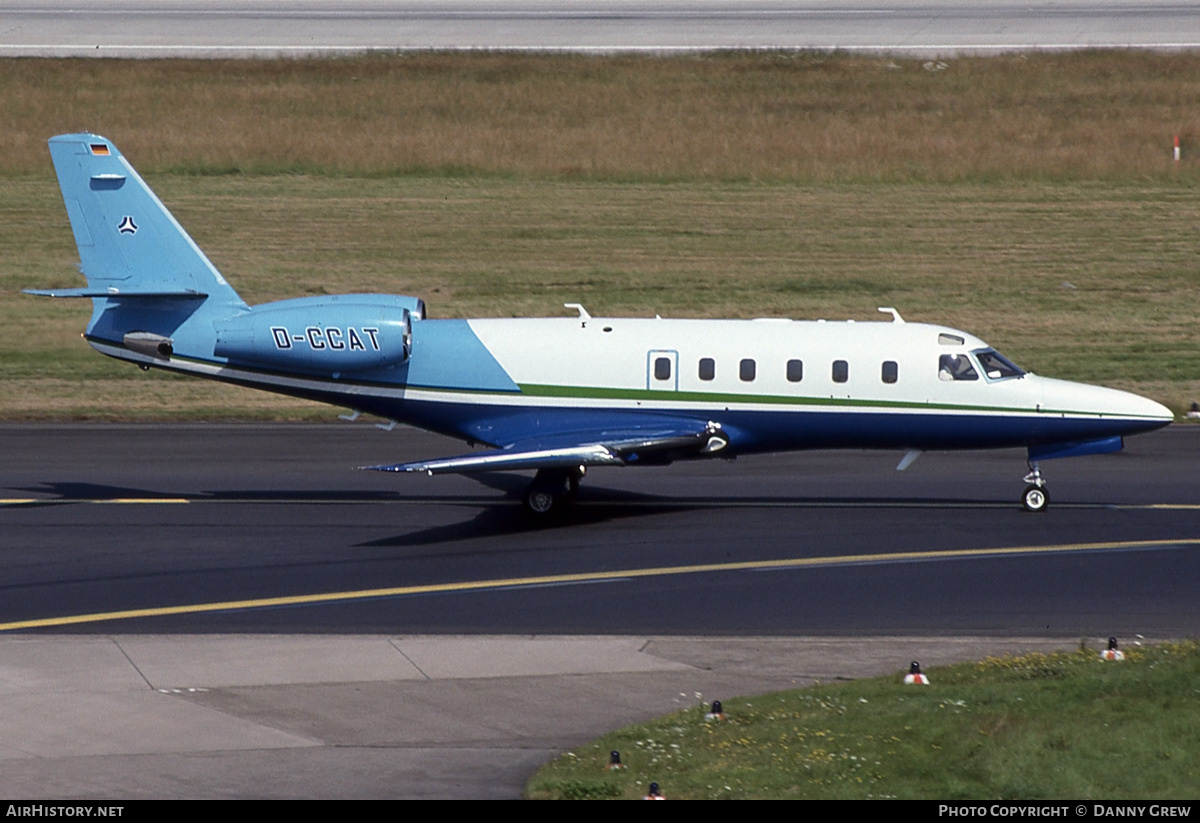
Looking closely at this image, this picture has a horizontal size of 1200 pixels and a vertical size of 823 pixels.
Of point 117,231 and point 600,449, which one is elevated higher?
point 117,231

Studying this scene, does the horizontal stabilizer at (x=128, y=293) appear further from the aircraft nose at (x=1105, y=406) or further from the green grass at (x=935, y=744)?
the aircraft nose at (x=1105, y=406)

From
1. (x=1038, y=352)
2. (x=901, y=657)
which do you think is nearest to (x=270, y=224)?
(x=1038, y=352)

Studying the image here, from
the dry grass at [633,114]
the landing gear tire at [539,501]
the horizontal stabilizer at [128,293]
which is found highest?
the dry grass at [633,114]

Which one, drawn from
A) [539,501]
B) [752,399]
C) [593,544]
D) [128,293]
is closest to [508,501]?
Result: [539,501]

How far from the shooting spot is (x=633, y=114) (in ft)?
203

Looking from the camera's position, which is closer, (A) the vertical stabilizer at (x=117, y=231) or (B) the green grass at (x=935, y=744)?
(B) the green grass at (x=935, y=744)

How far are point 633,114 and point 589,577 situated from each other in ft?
140

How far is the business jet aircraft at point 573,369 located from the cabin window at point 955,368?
22 mm

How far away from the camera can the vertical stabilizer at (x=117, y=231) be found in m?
24.9

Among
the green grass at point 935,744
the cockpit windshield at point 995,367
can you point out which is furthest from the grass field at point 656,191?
the green grass at point 935,744

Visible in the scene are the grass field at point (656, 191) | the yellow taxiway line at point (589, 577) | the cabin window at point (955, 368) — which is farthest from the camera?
the grass field at point (656, 191)

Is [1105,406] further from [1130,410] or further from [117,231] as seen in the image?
[117,231]

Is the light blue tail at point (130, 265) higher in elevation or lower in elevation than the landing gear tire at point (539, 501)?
higher

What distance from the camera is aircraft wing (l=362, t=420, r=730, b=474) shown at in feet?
74.6
